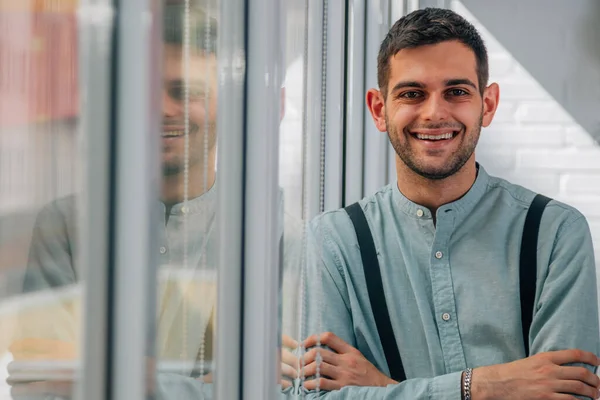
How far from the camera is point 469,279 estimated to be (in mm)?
1264

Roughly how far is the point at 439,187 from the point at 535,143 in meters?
0.36

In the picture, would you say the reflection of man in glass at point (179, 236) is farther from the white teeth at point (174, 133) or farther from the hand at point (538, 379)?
the hand at point (538, 379)

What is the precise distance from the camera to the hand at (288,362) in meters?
A: 0.98

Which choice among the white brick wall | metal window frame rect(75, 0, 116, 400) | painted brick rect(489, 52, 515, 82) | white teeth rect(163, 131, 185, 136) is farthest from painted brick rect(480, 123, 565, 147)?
metal window frame rect(75, 0, 116, 400)

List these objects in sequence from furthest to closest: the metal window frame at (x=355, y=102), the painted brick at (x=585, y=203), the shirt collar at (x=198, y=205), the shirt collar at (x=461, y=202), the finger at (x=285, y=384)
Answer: the metal window frame at (x=355, y=102) < the painted brick at (x=585, y=203) < the shirt collar at (x=461, y=202) < the finger at (x=285, y=384) < the shirt collar at (x=198, y=205)

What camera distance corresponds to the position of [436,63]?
49.4 inches

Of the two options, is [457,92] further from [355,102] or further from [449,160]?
[355,102]

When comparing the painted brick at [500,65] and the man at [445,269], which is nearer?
the man at [445,269]

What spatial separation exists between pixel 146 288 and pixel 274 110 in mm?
412

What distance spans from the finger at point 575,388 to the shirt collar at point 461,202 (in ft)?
1.11

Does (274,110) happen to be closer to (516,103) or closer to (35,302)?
(35,302)

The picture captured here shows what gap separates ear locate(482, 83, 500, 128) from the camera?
4.44ft

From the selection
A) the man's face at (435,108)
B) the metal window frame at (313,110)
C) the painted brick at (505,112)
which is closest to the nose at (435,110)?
the man's face at (435,108)

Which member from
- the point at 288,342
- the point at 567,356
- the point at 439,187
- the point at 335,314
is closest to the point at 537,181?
the point at 439,187
